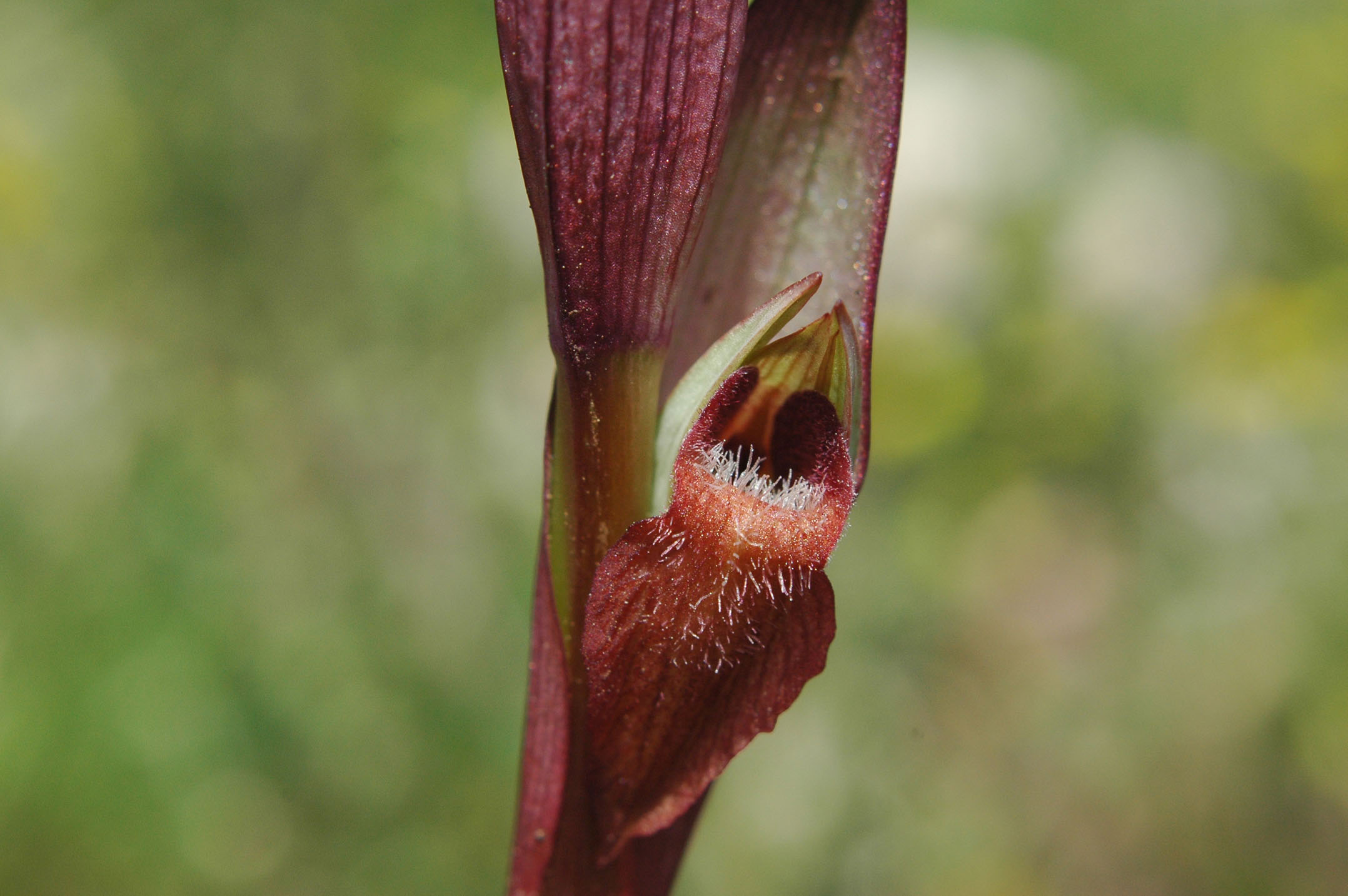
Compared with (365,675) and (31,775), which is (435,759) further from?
(31,775)

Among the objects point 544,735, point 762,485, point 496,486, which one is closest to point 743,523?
point 762,485

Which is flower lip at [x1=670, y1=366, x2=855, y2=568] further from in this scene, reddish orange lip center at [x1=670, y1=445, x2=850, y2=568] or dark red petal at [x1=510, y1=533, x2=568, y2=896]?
dark red petal at [x1=510, y1=533, x2=568, y2=896]

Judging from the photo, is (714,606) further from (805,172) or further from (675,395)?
(805,172)

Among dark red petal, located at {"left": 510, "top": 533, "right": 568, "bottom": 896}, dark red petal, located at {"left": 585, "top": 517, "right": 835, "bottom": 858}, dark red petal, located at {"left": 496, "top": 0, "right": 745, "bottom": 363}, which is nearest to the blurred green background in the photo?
dark red petal, located at {"left": 510, "top": 533, "right": 568, "bottom": 896}

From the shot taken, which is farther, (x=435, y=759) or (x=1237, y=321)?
(x=1237, y=321)

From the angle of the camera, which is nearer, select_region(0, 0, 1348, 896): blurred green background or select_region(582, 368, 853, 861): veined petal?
select_region(582, 368, 853, 861): veined petal

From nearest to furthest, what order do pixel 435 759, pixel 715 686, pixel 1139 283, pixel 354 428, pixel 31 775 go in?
pixel 715 686 → pixel 31 775 → pixel 435 759 → pixel 354 428 → pixel 1139 283

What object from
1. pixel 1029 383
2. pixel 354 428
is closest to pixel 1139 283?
pixel 1029 383

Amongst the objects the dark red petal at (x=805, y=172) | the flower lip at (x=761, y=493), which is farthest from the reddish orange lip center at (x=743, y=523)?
the dark red petal at (x=805, y=172)
